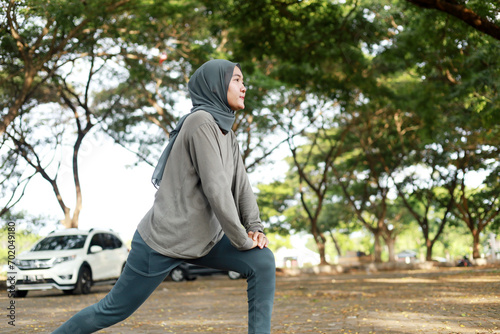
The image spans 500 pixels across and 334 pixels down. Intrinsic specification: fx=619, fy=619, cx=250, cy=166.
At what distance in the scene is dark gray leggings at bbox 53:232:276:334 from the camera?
3.14 m

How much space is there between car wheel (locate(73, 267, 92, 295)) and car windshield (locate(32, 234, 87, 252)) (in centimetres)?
65

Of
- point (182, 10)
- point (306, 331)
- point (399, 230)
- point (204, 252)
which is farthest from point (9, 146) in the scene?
point (399, 230)

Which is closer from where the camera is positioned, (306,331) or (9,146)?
(306,331)

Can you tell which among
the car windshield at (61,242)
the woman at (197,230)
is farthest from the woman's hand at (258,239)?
the car windshield at (61,242)

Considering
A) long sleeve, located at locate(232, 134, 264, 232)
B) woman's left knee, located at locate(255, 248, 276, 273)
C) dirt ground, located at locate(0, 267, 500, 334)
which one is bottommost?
dirt ground, located at locate(0, 267, 500, 334)

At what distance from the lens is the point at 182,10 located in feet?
62.5

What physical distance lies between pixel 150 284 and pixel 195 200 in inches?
19.3

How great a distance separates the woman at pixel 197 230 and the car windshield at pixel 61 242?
12.6 m

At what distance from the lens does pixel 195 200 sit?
3.13m

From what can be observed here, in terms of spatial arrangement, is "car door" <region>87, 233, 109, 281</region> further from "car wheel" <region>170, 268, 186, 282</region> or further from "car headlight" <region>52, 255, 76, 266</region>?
"car wheel" <region>170, 268, 186, 282</region>

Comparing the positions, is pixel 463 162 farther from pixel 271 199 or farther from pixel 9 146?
pixel 9 146

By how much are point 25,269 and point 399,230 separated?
1380 inches

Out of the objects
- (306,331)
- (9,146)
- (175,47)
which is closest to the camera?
(306,331)

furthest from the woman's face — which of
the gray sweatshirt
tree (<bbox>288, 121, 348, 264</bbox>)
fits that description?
tree (<bbox>288, 121, 348, 264</bbox>)
